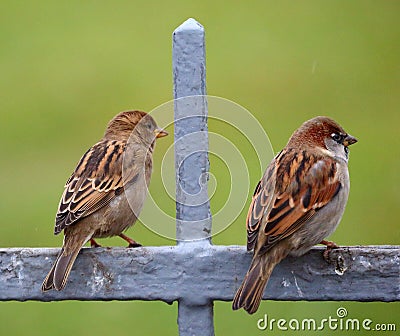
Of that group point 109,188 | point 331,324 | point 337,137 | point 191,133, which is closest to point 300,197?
point 337,137

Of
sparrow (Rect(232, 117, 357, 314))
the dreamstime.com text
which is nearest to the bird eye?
sparrow (Rect(232, 117, 357, 314))

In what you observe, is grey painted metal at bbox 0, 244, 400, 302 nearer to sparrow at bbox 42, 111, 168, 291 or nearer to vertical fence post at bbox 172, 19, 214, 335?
vertical fence post at bbox 172, 19, 214, 335

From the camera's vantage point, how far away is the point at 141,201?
4.73m

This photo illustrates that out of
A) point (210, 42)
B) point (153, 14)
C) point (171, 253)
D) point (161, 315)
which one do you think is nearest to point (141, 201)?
point (171, 253)

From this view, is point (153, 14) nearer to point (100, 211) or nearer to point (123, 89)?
point (123, 89)

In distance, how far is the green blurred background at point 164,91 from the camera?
23.5 feet

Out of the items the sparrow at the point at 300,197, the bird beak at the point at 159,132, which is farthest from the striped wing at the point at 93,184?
the sparrow at the point at 300,197

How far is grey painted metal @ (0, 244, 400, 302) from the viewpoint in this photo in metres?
3.77

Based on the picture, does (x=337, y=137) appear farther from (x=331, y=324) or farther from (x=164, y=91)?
(x=164, y=91)

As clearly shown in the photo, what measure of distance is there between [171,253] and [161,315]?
10.8 feet

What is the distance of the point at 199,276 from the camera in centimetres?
382

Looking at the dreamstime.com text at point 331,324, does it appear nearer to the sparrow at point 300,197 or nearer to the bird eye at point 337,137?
the sparrow at point 300,197

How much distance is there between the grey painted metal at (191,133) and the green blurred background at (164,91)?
8.50ft

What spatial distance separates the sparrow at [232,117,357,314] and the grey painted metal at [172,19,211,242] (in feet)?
0.67
